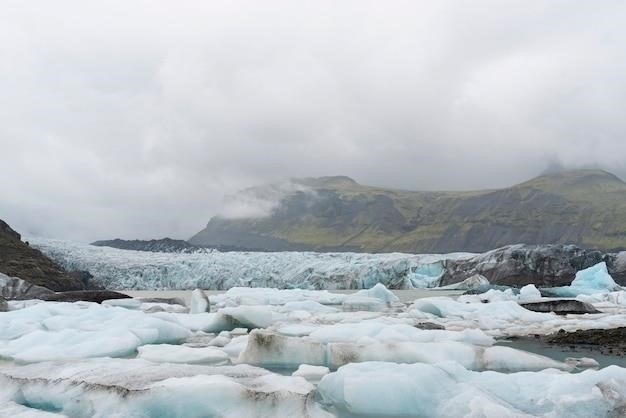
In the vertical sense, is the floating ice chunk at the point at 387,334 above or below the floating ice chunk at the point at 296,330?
above

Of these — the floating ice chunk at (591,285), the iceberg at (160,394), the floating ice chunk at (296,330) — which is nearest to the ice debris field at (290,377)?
the iceberg at (160,394)

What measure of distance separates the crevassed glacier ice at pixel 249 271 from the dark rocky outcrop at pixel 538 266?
5.01 m

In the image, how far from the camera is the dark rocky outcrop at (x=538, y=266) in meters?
47.9

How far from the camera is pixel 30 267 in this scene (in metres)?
33.6

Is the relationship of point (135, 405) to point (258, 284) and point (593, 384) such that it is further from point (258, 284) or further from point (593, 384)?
point (258, 284)

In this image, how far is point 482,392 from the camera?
5270 millimetres

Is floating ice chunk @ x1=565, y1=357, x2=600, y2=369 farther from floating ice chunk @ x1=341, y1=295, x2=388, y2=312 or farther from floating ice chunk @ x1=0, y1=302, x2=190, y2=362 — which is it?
floating ice chunk @ x1=341, y1=295, x2=388, y2=312

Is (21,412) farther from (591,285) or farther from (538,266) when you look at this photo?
(538,266)

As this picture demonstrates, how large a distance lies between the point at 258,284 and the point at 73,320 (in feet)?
134

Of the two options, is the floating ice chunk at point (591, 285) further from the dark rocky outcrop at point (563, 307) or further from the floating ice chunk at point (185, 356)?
the floating ice chunk at point (185, 356)

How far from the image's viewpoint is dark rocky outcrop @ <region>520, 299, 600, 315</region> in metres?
18.4

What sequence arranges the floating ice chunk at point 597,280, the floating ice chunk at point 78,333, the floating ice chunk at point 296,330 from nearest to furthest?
the floating ice chunk at point 78,333 < the floating ice chunk at point 296,330 < the floating ice chunk at point 597,280

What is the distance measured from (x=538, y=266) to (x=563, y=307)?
32.3 metres

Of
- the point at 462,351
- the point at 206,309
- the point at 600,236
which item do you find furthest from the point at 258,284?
the point at 600,236
